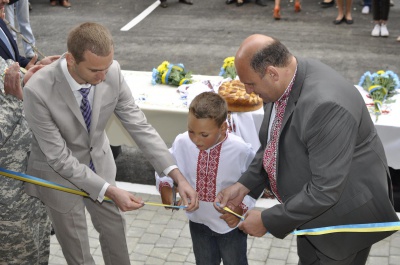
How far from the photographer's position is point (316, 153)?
341cm

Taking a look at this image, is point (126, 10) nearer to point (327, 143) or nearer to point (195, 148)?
point (195, 148)

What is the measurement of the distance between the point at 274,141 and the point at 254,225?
0.49 m

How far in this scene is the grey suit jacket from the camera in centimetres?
403

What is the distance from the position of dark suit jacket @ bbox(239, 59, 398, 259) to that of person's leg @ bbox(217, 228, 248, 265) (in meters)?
0.60

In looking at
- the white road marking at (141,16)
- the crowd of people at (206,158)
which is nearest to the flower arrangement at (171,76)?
the crowd of people at (206,158)

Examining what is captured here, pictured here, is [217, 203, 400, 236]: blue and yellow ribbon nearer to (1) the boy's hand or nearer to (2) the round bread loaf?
(1) the boy's hand

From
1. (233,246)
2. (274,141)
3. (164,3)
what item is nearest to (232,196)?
(233,246)

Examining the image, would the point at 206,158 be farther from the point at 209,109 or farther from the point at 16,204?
the point at 16,204

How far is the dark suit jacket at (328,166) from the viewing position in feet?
11.0

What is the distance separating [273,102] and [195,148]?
28.4 inches

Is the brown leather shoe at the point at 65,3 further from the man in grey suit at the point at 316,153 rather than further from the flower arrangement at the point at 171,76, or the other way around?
the man in grey suit at the point at 316,153

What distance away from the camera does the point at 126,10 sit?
508 inches

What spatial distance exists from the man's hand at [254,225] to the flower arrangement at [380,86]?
8.10 feet

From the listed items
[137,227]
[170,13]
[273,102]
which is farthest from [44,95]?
[170,13]
